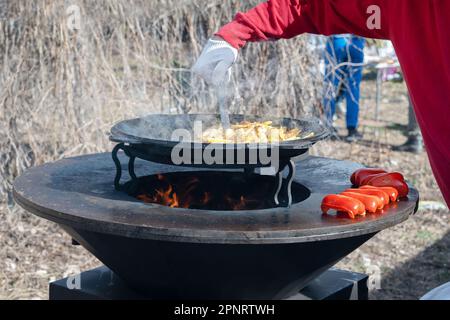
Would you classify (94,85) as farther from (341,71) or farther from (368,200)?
(368,200)

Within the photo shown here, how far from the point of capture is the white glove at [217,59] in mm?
2943

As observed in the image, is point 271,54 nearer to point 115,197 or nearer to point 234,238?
point 115,197

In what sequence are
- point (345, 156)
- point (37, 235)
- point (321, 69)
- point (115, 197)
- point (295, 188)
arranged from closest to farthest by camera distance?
1. point (115, 197)
2. point (295, 188)
3. point (37, 235)
4. point (321, 69)
5. point (345, 156)

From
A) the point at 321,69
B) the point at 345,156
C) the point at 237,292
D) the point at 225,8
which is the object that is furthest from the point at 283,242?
the point at 345,156

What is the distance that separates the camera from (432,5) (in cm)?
258

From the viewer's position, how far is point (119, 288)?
10.5 feet

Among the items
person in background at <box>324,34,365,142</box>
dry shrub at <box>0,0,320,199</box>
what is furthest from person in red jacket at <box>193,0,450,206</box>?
person in background at <box>324,34,365,142</box>

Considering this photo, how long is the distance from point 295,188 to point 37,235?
2657mm

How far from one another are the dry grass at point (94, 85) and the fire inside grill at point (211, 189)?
5.15 feet

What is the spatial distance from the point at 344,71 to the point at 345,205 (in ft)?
18.2

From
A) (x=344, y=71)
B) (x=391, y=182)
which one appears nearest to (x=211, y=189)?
(x=391, y=182)

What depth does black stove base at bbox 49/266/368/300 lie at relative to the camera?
3.14 m

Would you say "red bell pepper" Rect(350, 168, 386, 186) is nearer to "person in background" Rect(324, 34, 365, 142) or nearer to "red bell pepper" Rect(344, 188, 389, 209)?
"red bell pepper" Rect(344, 188, 389, 209)

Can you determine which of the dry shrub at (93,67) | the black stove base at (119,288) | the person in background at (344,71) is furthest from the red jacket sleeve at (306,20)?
the person in background at (344,71)
